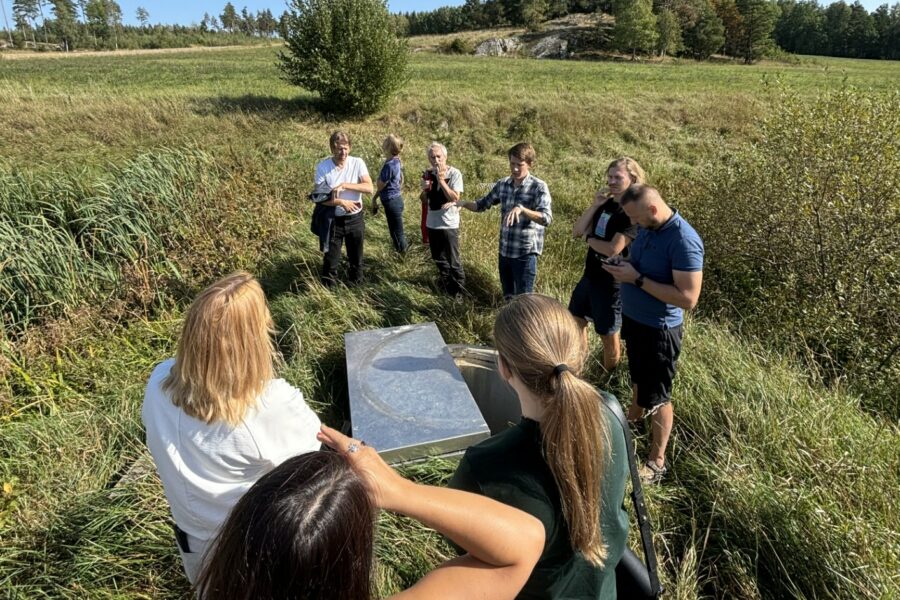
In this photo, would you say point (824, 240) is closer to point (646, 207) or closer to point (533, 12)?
point (646, 207)

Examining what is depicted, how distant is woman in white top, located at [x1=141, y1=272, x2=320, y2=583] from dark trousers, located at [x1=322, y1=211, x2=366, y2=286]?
345 cm

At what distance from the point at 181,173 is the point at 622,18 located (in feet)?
174

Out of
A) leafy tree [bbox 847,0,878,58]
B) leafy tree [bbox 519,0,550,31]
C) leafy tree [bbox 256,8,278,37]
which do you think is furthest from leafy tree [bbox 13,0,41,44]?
leafy tree [bbox 847,0,878,58]

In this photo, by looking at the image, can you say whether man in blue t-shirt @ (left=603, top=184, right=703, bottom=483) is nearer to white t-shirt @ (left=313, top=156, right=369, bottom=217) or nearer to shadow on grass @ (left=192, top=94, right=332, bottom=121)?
white t-shirt @ (left=313, top=156, right=369, bottom=217)

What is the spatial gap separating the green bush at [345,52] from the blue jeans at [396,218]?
30.6 feet

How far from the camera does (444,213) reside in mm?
4910

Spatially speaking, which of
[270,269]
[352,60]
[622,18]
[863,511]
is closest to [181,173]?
[270,269]

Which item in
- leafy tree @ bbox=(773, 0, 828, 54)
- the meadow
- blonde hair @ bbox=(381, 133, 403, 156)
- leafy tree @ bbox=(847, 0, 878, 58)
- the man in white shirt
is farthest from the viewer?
leafy tree @ bbox=(773, 0, 828, 54)

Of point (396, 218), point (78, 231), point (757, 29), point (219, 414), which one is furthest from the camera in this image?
point (757, 29)

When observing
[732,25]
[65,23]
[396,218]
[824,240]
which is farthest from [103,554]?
[65,23]

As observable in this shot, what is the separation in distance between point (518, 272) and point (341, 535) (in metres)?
3.62

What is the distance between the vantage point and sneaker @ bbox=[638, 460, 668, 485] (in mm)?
2842

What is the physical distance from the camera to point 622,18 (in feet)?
156

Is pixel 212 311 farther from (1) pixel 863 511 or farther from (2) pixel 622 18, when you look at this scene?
(2) pixel 622 18
